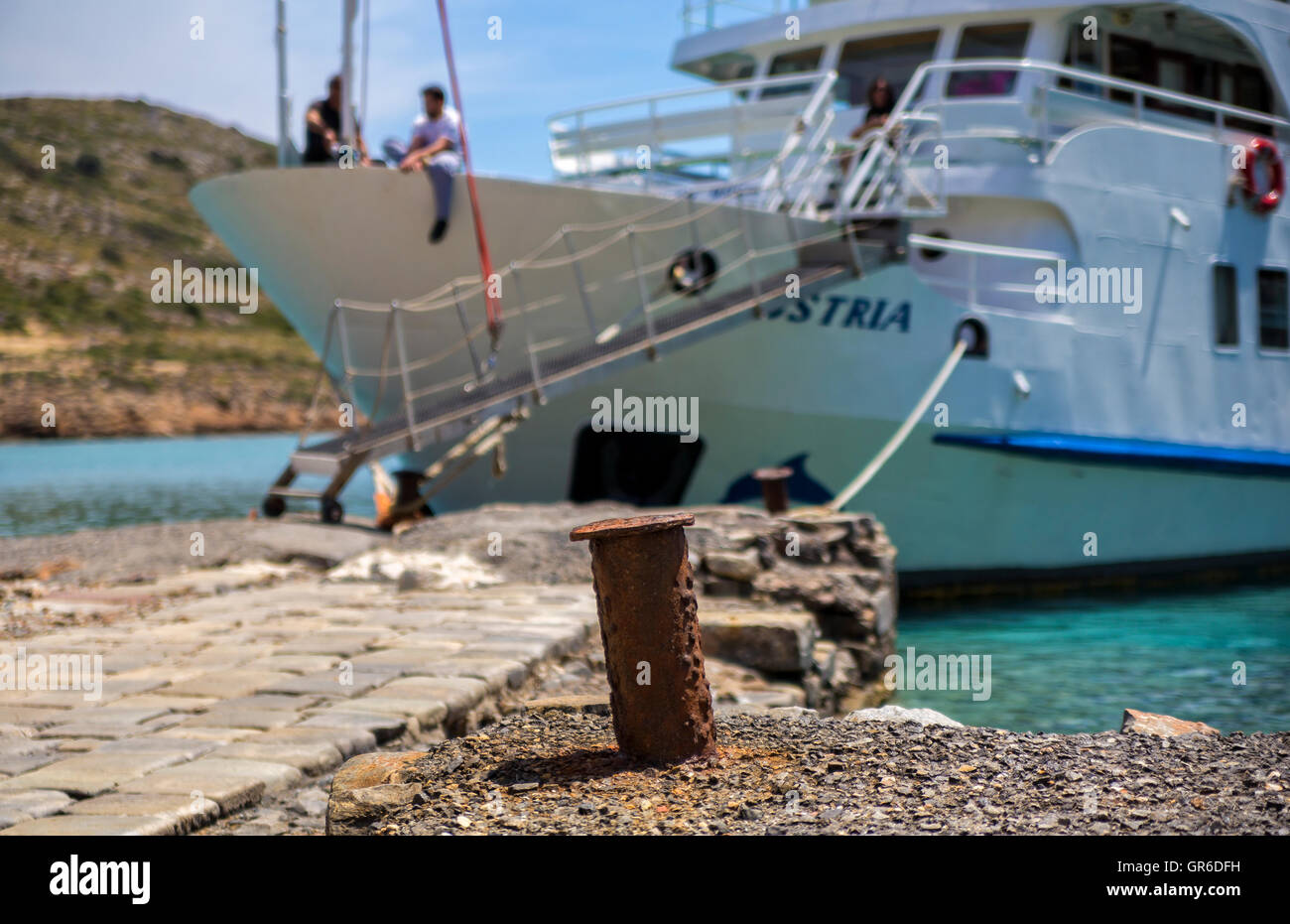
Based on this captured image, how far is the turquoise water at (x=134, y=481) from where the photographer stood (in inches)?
838

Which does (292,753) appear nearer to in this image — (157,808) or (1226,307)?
(157,808)

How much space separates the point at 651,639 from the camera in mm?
3133

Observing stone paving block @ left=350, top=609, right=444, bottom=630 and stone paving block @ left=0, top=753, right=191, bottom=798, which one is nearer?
stone paving block @ left=0, top=753, right=191, bottom=798

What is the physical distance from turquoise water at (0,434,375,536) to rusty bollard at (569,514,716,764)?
378 inches

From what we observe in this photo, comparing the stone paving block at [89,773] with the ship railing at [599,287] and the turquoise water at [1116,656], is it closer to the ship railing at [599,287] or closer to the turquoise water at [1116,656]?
the turquoise water at [1116,656]

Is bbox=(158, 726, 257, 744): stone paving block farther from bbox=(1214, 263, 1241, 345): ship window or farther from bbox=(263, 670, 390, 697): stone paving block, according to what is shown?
bbox=(1214, 263, 1241, 345): ship window

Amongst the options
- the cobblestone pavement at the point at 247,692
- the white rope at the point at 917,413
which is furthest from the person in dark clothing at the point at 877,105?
the cobblestone pavement at the point at 247,692

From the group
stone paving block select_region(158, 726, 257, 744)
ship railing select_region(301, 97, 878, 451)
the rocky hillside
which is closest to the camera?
stone paving block select_region(158, 726, 257, 744)

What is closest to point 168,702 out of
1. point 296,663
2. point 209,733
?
point 209,733

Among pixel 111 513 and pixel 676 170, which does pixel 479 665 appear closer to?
pixel 676 170

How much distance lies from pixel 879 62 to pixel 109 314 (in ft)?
176

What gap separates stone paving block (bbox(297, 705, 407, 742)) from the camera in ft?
13.5

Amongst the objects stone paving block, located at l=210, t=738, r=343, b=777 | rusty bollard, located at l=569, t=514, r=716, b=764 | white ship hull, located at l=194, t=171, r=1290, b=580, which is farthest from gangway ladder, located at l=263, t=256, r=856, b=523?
rusty bollard, located at l=569, t=514, r=716, b=764

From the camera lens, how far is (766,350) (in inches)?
410
